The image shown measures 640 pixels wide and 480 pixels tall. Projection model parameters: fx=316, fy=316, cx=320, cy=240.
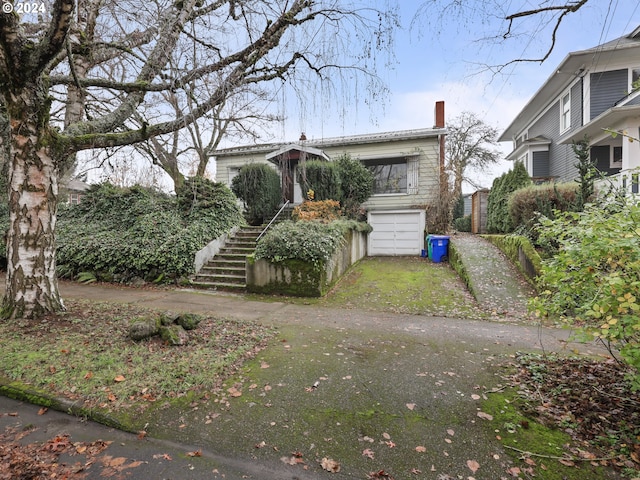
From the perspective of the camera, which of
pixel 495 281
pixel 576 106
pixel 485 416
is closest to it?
pixel 485 416

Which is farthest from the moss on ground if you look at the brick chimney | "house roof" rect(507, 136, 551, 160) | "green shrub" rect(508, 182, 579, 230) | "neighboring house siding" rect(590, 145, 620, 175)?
"house roof" rect(507, 136, 551, 160)

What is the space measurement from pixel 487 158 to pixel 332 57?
945 inches

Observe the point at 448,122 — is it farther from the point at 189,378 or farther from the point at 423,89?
the point at 189,378

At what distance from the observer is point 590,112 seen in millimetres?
12359

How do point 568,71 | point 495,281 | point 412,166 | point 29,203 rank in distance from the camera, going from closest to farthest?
point 29,203, point 495,281, point 568,71, point 412,166

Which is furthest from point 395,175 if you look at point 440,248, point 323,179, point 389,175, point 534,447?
point 534,447

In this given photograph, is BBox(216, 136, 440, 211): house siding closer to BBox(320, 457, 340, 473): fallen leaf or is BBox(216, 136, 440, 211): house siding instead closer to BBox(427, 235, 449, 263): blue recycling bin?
BBox(427, 235, 449, 263): blue recycling bin

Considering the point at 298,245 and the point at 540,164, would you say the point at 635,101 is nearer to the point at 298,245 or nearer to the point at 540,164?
the point at 540,164

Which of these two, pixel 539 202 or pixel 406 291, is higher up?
pixel 539 202

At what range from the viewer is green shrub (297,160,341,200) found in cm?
1165

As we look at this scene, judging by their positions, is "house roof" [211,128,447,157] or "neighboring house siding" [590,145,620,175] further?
"house roof" [211,128,447,157]

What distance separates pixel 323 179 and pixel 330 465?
403 inches

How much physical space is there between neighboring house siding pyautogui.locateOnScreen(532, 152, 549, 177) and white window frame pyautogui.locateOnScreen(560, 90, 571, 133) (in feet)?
6.22

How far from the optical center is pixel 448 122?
2388 centimetres
